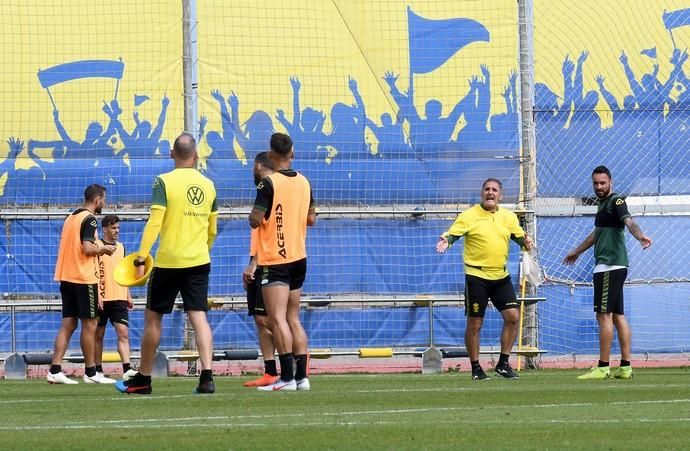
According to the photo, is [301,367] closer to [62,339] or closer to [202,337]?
[202,337]

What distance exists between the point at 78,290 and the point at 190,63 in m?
4.44

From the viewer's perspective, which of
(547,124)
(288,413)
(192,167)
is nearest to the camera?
(288,413)

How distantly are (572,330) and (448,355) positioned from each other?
1.85 metres

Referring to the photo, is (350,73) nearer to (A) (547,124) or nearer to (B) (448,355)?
(A) (547,124)

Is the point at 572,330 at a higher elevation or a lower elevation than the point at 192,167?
lower

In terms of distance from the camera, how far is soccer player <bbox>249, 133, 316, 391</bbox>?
1062cm

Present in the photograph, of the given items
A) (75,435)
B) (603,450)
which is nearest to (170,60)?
(75,435)

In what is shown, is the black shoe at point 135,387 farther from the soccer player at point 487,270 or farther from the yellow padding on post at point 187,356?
the yellow padding on post at point 187,356

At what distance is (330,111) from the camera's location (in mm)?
17781

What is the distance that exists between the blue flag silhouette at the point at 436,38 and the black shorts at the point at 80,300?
5911 mm

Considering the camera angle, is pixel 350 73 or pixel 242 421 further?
pixel 350 73

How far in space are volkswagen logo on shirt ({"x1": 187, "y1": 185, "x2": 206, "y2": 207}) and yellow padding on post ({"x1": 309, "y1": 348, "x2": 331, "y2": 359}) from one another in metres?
6.59

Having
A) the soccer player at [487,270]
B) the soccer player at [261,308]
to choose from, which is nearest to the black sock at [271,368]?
the soccer player at [261,308]

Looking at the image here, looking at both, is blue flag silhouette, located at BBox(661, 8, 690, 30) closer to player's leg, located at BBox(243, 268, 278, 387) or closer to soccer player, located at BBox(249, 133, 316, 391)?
player's leg, located at BBox(243, 268, 278, 387)
